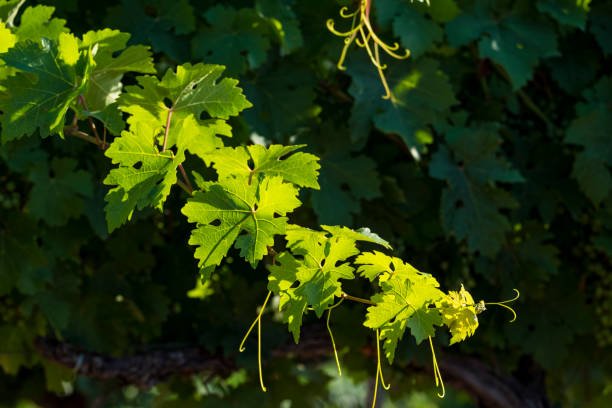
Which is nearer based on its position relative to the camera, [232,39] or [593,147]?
[232,39]

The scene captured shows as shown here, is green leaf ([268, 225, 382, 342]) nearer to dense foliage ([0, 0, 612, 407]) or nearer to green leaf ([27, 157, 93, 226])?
dense foliage ([0, 0, 612, 407])

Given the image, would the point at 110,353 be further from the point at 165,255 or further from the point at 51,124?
the point at 51,124

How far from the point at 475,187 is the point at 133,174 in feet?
5.32

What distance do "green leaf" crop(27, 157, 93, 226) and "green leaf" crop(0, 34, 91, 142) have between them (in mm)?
1198

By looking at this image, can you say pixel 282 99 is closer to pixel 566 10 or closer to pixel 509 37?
pixel 509 37

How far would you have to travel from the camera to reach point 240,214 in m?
1.77

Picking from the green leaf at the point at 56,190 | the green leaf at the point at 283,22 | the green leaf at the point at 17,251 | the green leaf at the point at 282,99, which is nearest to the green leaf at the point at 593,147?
the green leaf at the point at 282,99

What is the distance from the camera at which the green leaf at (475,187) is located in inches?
127

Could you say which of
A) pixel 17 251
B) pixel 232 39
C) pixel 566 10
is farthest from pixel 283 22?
pixel 17 251

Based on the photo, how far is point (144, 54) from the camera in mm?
2029

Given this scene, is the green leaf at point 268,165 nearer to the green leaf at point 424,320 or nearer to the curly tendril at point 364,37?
the green leaf at point 424,320

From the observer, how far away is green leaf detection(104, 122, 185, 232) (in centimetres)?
179

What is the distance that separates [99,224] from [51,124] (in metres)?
1.30

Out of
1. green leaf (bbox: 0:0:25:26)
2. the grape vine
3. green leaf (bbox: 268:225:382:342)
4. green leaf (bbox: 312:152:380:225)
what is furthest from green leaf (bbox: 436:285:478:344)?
green leaf (bbox: 312:152:380:225)
